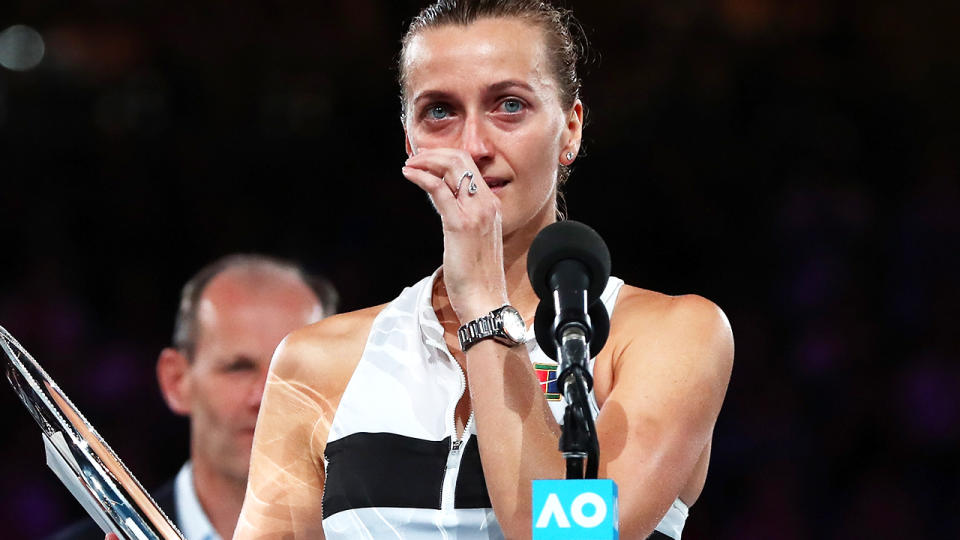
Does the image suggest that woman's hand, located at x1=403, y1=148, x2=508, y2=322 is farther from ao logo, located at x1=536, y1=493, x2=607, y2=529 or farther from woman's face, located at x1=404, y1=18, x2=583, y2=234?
ao logo, located at x1=536, y1=493, x2=607, y2=529

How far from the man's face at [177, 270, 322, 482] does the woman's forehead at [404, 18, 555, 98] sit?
4.92ft

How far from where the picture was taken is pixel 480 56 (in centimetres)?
165

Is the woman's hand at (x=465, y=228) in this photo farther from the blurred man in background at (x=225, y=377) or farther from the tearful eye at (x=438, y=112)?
the blurred man in background at (x=225, y=377)

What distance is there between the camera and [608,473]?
4.46 feet

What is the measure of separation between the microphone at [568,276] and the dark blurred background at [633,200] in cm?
264

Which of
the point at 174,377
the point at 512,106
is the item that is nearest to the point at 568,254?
the point at 512,106

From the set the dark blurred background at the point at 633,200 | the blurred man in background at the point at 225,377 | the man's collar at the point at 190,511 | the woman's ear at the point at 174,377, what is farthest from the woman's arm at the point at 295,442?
the dark blurred background at the point at 633,200

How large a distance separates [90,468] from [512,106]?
0.72m

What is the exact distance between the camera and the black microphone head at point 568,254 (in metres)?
1.16

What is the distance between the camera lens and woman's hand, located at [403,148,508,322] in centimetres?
142

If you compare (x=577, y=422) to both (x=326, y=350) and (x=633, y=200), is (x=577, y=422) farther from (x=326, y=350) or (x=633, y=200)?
(x=633, y=200)

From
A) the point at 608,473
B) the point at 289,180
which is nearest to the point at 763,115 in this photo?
the point at 289,180

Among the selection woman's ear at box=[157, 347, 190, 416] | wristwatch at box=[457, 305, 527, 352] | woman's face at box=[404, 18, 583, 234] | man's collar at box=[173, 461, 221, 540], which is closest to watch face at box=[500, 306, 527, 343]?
wristwatch at box=[457, 305, 527, 352]

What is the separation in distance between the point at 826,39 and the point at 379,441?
3179 millimetres
